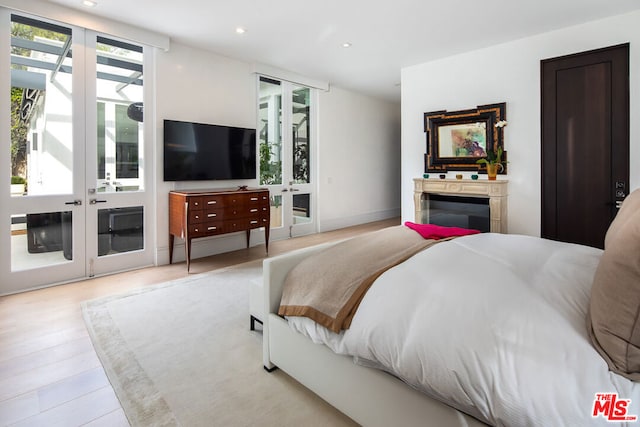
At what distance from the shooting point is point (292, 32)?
13.7ft

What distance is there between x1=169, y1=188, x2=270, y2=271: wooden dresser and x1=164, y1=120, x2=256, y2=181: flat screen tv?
338 mm

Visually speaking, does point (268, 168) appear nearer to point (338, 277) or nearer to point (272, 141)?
point (272, 141)

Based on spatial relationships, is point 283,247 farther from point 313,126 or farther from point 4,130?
point 4,130

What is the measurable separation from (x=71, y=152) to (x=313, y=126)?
3900mm

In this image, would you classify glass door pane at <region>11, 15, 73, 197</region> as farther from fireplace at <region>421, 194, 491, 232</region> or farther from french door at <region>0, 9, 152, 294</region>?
fireplace at <region>421, 194, 491, 232</region>

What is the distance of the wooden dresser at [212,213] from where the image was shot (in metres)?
4.11

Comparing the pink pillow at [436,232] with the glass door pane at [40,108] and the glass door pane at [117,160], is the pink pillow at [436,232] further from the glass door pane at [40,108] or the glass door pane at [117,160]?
the glass door pane at [40,108]

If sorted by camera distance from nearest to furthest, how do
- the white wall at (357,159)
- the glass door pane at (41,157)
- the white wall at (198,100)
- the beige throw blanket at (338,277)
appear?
the beige throw blanket at (338,277) → the glass door pane at (41,157) → the white wall at (198,100) → the white wall at (357,159)

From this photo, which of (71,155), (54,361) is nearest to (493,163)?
(54,361)

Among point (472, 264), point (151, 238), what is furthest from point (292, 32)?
point (472, 264)

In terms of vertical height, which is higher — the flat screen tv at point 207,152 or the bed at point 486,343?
the flat screen tv at point 207,152

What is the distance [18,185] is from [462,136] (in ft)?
17.9

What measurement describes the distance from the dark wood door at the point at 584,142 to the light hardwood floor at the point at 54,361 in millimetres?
4851

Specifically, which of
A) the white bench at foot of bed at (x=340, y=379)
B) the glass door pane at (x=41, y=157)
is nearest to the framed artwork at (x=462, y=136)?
the white bench at foot of bed at (x=340, y=379)
